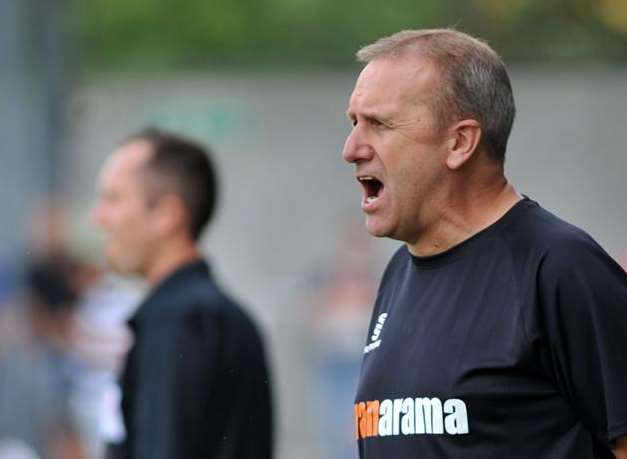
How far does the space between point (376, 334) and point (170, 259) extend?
1.87 m

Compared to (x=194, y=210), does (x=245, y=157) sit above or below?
above

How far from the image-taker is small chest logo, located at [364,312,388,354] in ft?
15.3

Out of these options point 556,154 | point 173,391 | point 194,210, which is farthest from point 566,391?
point 556,154

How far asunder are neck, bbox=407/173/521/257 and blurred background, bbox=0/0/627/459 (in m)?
5.82

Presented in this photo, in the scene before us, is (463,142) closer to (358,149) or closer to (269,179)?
(358,149)

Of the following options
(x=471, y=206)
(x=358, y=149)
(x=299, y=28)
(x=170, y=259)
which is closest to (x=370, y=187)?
(x=358, y=149)

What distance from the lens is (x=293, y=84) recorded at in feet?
49.0

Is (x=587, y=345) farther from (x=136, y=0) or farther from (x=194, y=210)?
(x=136, y=0)

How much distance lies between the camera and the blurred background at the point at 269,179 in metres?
10.8

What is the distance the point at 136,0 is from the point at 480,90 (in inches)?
613

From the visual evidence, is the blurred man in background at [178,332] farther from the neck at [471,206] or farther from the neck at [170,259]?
the neck at [471,206]

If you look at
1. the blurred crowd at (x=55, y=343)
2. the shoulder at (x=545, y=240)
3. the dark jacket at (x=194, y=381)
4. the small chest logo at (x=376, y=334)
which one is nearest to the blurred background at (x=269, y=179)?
the blurred crowd at (x=55, y=343)

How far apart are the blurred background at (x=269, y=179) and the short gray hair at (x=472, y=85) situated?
19.4 feet

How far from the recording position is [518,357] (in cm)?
418
